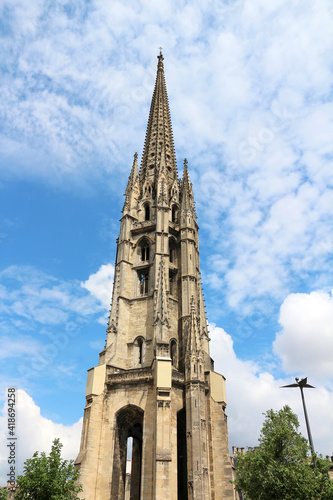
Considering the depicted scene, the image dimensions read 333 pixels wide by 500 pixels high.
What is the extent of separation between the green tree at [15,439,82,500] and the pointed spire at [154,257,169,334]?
1304 cm

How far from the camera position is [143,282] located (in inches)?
1603

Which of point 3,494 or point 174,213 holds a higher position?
point 174,213

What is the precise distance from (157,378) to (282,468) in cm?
1120

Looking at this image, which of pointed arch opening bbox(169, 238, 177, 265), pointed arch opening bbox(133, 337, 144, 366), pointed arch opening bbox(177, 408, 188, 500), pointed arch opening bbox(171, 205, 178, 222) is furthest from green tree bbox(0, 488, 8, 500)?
pointed arch opening bbox(171, 205, 178, 222)

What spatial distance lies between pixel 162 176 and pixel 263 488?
33070 millimetres

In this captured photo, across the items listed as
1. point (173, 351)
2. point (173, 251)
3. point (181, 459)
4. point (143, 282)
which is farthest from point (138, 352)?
point (173, 251)

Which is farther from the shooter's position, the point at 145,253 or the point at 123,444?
the point at 145,253

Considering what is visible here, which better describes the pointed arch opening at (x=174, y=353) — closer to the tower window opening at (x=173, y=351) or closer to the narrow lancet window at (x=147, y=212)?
the tower window opening at (x=173, y=351)

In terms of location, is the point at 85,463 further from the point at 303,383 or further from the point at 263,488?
the point at 303,383

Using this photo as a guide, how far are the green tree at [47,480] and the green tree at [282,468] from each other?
407 inches

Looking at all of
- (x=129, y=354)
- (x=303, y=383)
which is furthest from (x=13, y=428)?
(x=303, y=383)

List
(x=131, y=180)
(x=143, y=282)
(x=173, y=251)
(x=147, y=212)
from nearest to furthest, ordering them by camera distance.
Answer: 1. (x=143, y=282)
2. (x=173, y=251)
3. (x=147, y=212)
4. (x=131, y=180)

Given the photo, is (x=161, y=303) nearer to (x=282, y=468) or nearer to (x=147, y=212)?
(x=147, y=212)

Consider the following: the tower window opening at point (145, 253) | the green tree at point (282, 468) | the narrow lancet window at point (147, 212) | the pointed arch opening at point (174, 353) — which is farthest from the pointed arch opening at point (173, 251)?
the green tree at point (282, 468)
